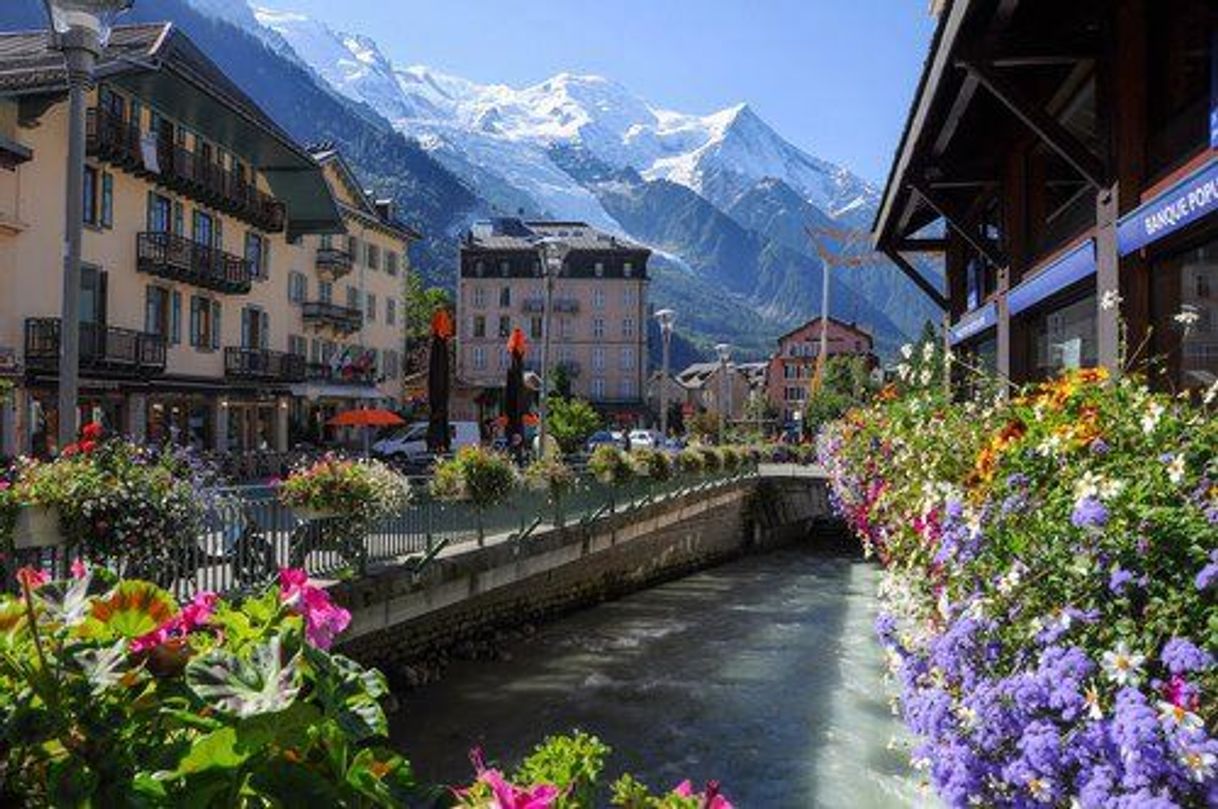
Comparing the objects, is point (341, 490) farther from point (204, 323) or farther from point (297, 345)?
point (297, 345)

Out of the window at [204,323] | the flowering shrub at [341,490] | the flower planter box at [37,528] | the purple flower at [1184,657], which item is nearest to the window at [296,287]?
the window at [204,323]

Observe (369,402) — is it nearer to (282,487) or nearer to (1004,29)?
(282,487)

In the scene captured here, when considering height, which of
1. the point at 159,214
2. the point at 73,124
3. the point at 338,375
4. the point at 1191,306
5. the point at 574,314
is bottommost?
the point at 1191,306

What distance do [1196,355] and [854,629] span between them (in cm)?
1263

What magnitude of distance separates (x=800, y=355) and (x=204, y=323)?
9153 centimetres

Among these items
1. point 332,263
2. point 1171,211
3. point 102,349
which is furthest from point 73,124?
point 332,263

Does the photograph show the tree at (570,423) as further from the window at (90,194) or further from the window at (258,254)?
the window at (90,194)

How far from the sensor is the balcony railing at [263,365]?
4059 cm

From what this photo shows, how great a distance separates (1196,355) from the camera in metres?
10.3

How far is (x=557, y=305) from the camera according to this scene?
97438mm

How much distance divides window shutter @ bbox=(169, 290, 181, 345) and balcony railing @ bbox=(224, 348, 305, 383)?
3.28 m

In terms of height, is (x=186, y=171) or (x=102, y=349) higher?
(x=186, y=171)

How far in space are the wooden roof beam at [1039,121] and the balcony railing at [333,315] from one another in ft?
136

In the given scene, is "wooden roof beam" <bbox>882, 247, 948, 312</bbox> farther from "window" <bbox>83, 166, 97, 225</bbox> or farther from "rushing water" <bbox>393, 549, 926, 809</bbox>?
"window" <bbox>83, 166, 97, 225</bbox>
